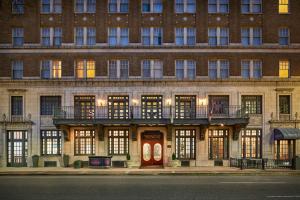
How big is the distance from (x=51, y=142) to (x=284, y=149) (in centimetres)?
2221

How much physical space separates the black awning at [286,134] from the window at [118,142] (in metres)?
14.0

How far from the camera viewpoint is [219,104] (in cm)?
3684

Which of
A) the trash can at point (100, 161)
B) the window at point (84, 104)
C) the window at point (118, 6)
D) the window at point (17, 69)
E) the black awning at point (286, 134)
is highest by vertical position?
the window at point (118, 6)

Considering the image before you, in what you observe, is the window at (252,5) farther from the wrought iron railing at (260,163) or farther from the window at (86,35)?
the window at (86,35)

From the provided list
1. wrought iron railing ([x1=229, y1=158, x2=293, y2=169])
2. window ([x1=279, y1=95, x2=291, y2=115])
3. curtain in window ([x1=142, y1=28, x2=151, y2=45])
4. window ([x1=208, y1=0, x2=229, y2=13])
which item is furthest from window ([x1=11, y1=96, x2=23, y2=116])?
window ([x1=279, y1=95, x2=291, y2=115])

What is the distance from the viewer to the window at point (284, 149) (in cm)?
3697

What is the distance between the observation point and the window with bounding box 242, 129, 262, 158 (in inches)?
1453

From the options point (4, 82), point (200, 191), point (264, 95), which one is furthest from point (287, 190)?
point (4, 82)

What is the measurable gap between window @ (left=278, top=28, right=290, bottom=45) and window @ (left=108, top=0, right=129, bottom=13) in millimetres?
14943

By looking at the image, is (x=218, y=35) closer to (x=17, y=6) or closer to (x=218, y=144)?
(x=218, y=144)

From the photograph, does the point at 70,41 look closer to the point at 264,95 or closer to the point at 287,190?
the point at 264,95

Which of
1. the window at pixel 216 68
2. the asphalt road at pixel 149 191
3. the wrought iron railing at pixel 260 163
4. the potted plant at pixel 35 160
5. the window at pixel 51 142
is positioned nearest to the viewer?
the asphalt road at pixel 149 191

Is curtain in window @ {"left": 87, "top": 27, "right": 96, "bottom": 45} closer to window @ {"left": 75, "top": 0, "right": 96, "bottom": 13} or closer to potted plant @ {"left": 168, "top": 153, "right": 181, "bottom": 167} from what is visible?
window @ {"left": 75, "top": 0, "right": 96, "bottom": 13}

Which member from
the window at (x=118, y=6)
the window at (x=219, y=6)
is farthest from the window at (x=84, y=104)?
the window at (x=219, y=6)
